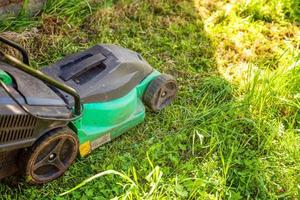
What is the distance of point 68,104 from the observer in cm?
205

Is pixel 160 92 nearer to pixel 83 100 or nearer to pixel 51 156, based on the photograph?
pixel 83 100

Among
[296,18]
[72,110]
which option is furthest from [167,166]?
[296,18]

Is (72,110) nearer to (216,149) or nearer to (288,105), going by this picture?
(216,149)

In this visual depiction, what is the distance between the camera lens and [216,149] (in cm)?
248

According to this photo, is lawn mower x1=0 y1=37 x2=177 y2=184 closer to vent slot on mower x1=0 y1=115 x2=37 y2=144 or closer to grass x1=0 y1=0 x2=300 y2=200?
vent slot on mower x1=0 y1=115 x2=37 y2=144

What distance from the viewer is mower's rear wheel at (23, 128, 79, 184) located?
198 centimetres

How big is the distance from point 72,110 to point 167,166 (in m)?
0.61

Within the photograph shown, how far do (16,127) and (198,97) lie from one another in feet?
4.22

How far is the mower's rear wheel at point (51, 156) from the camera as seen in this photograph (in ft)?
6.50

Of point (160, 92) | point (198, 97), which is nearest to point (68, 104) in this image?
point (160, 92)

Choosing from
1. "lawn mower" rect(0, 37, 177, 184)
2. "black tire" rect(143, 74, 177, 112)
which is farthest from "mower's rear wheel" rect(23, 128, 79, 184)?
"black tire" rect(143, 74, 177, 112)

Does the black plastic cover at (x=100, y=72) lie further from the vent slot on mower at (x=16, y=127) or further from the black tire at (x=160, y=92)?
the vent slot on mower at (x=16, y=127)

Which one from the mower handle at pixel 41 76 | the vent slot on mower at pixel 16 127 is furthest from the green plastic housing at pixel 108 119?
the vent slot on mower at pixel 16 127

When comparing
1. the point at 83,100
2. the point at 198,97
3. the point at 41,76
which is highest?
the point at 41,76
